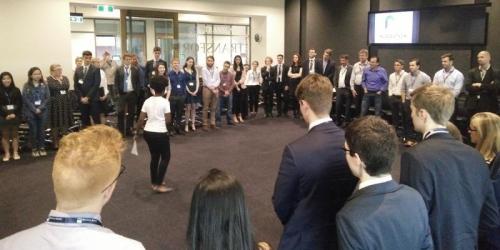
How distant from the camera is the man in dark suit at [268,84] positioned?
1069 cm

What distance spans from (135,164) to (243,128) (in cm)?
331

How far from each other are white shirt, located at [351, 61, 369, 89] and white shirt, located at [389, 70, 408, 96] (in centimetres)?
72

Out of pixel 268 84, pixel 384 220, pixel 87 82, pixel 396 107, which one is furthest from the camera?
pixel 268 84

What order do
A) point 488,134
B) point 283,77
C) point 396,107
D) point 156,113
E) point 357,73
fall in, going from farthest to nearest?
point 283,77, point 357,73, point 396,107, point 156,113, point 488,134

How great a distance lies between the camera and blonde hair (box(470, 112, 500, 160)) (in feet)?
8.02

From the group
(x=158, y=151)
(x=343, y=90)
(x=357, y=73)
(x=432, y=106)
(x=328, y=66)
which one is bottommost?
(x=158, y=151)

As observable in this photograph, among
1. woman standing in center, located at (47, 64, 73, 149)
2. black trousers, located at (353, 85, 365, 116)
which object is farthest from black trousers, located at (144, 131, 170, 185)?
black trousers, located at (353, 85, 365, 116)

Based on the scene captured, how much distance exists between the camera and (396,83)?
823 cm

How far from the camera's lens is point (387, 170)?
5.20ft

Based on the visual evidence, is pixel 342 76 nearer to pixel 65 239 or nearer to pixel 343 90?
pixel 343 90

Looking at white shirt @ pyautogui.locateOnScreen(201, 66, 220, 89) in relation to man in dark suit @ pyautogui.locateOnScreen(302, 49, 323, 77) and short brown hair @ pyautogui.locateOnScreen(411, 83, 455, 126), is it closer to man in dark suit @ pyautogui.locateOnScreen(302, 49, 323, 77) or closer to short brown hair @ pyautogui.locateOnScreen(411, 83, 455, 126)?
man in dark suit @ pyautogui.locateOnScreen(302, 49, 323, 77)

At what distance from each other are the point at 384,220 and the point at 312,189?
52 centimetres

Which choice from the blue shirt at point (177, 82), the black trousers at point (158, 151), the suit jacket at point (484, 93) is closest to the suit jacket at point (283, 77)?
the blue shirt at point (177, 82)

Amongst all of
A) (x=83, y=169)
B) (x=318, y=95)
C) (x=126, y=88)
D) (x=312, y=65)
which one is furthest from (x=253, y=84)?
(x=83, y=169)
